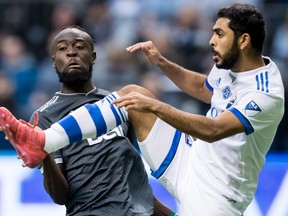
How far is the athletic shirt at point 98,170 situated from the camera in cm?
597

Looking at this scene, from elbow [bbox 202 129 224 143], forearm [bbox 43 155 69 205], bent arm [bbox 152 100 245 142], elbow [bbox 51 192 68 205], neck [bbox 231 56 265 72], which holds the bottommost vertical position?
elbow [bbox 51 192 68 205]

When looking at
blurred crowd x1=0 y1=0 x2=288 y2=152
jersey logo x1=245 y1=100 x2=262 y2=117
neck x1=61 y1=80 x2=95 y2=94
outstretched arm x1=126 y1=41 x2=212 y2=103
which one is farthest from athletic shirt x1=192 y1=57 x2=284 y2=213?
blurred crowd x1=0 y1=0 x2=288 y2=152

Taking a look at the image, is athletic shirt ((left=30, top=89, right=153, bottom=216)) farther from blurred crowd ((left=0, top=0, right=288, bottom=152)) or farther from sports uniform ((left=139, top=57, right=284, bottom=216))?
blurred crowd ((left=0, top=0, right=288, bottom=152))

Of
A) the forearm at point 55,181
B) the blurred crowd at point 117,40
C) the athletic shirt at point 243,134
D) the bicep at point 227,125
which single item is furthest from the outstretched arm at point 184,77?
the blurred crowd at point 117,40

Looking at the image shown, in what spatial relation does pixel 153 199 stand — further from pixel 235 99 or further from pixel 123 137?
pixel 235 99

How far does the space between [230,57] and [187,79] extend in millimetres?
769

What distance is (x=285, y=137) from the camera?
32.3 ft

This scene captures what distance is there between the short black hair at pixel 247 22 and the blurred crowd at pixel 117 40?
406cm

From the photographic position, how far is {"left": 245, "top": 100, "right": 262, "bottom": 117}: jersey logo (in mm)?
5734

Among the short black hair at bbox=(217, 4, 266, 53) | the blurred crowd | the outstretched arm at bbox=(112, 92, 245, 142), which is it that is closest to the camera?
the outstretched arm at bbox=(112, 92, 245, 142)

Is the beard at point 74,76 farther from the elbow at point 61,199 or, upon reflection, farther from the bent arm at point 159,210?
the bent arm at point 159,210

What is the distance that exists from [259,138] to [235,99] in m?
0.27

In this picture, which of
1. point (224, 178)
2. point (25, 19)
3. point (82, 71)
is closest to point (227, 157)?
point (224, 178)

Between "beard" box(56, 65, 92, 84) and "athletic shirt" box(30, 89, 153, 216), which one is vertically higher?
"beard" box(56, 65, 92, 84)
